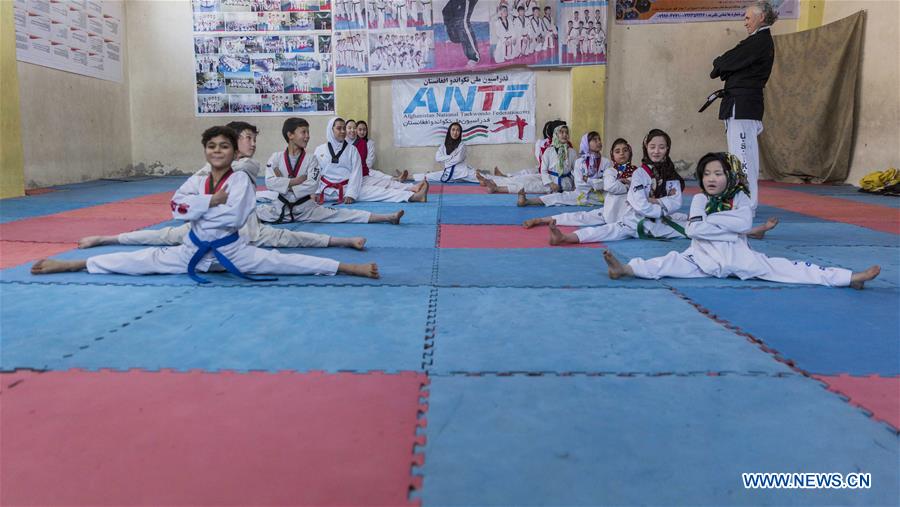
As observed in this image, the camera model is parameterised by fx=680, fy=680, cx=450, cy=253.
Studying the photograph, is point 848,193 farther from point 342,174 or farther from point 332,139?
point 332,139

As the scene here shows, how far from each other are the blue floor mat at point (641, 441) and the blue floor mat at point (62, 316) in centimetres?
146

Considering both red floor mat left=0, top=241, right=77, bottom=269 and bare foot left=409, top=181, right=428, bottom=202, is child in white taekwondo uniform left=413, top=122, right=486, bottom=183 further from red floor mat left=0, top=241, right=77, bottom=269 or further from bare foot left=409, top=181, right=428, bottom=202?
red floor mat left=0, top=241, right=77, bottom=269

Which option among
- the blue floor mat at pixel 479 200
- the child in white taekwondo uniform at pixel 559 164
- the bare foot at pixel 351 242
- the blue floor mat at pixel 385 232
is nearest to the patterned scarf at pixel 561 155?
the child in white taekwondo uniform at pixel 559 164

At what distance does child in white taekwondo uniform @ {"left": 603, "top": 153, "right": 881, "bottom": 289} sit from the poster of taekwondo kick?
26.6ft

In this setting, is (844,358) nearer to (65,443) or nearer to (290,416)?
(290,416)

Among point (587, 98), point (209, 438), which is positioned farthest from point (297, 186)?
point (587, 98)

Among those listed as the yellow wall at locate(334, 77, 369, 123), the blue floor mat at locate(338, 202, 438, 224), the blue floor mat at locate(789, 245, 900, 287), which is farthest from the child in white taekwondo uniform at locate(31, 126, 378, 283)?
the yellow wall at locate(334, 77, 369, 123)

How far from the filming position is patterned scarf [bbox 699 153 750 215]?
149 inches

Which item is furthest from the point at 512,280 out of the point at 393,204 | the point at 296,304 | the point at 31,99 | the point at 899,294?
the point at 31,99

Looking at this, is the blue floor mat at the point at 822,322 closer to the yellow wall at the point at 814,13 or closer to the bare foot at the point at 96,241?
the bare foot at the point at 96,241

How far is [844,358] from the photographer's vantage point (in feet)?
8.25

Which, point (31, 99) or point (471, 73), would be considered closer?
point (31, 99)

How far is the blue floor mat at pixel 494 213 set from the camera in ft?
20.7

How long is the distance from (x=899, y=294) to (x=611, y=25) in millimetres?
8968
